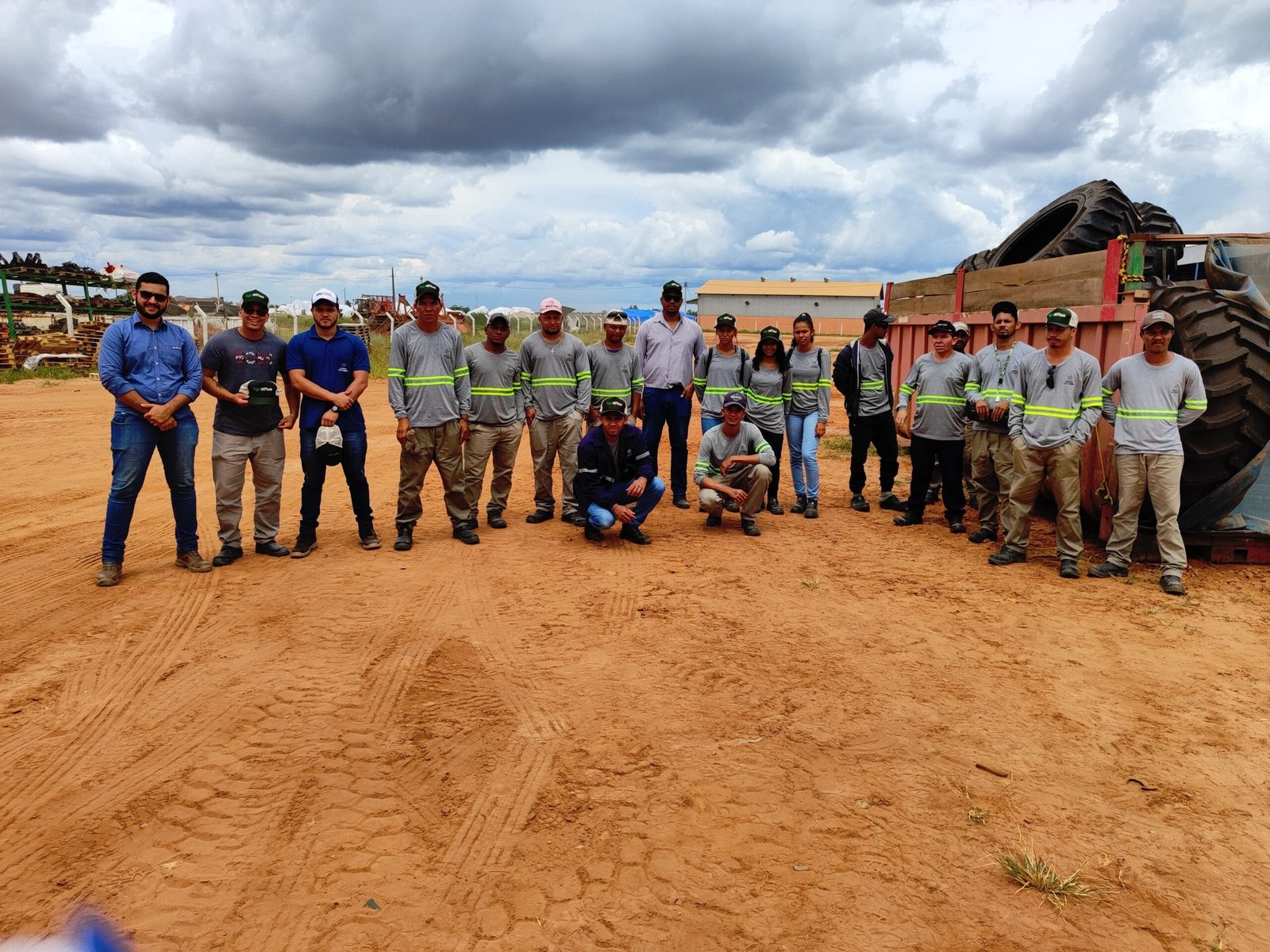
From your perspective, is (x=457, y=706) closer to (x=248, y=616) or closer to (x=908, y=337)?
(x=248, y=616)

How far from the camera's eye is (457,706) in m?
4.23

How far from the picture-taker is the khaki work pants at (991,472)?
707 cm

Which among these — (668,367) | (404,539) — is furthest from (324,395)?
(668,367)

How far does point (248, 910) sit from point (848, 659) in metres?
3.21

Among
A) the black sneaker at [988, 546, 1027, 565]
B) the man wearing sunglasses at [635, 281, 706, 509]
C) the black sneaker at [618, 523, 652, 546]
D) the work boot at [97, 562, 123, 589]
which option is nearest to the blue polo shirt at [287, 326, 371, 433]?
the work boot at [97, 562, 123, 589]

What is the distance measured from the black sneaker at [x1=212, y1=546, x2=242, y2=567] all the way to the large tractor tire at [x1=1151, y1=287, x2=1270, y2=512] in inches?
275

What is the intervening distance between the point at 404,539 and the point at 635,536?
6.16 ft

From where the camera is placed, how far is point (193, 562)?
614cm

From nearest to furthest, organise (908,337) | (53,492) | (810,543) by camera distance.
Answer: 1. (810,543)
2. (53,492)
3. (908,337)

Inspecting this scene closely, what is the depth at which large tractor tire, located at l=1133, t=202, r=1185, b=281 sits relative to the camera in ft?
26.4

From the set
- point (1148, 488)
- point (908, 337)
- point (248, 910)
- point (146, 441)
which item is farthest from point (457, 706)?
point (908, 337)

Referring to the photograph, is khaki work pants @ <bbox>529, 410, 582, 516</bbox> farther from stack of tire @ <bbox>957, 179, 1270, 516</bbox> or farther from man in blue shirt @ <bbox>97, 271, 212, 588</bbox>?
stack of tire @ <bbox>957, 179, 1270, 516</bbox>

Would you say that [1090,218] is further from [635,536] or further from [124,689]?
[124,689]

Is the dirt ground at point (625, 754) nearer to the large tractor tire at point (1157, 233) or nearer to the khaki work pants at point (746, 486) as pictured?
the khaki work pants at point (746, 486)
